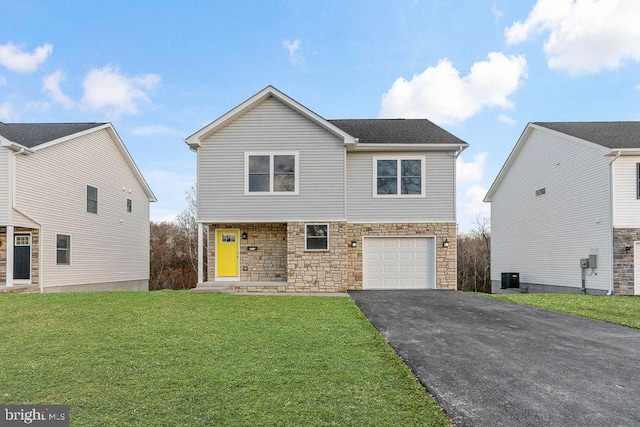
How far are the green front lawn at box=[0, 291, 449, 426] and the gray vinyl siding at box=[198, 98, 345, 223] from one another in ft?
18.5

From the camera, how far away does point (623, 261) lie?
13391mm

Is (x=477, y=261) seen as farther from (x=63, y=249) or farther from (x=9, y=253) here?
(x=9, y=253)

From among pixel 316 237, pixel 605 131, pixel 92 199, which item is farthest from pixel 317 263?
pixel 605 131

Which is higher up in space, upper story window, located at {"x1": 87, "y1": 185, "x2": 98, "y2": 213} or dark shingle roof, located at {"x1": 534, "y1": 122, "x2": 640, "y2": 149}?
dark shingle roof, located at {"x1": 534, "y1": 122, "x2": 640, "y2": 149}

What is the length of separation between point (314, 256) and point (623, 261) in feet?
35.1

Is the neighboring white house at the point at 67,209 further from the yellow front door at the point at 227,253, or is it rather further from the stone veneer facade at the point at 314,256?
the yellow front door at the point at 227,253

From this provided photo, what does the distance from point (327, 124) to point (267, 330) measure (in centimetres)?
836

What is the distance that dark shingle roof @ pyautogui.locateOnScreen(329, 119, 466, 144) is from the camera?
46.4 ft

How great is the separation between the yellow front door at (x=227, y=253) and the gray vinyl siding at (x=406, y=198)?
14.1ft

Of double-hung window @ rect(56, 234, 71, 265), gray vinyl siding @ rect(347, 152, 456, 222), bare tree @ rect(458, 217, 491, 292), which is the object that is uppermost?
gray vinyl siding @ rect(347, 152, 456, 222)

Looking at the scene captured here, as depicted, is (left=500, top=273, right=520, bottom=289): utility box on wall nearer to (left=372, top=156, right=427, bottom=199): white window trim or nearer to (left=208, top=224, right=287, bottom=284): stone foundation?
(left=372, top=156, right=427, bottom=199): white window trim

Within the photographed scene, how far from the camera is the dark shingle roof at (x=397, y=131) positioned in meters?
14.2

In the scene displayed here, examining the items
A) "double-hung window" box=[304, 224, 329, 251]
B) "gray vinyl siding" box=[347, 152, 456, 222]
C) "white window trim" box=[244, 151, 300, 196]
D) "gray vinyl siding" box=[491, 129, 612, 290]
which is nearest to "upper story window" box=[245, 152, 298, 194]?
"white window trim" box=[244, 151, 300, 196]

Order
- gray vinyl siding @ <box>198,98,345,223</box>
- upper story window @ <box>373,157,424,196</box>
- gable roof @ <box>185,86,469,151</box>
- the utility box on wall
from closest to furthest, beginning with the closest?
gable roof @ <box>185,86,469,151</box>
gray vinyl siding @ <box>198,98,345,223</box>
upper story window @ <box>373,157,424,196</box>
the utility box on wall
